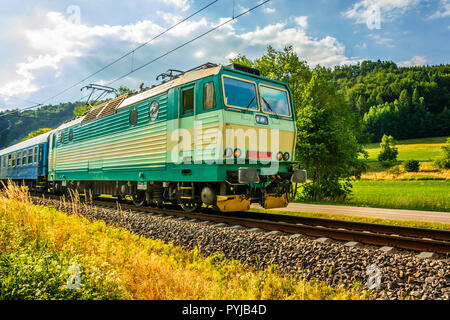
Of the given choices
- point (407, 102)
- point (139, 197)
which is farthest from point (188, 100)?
point (407, 102)

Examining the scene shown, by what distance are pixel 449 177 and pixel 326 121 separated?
31.8m

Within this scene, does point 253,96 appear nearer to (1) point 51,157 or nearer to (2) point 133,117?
(2) point 133,117

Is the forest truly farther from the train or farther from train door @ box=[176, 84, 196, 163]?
train door @ box=[176, 84, 196, 163]

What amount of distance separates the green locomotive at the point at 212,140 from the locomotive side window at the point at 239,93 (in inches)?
1.0

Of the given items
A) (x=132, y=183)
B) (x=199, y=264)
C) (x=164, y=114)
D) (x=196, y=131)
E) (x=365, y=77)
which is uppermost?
(x=365, y=77)

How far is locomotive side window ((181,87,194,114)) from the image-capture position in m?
8.04

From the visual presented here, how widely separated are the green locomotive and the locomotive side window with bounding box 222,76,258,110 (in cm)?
3

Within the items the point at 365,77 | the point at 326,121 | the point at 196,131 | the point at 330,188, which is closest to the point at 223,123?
the point at 196,131

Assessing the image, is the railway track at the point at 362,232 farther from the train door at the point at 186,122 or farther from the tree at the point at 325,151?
the tree at the point at 325,151

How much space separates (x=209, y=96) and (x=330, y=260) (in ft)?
15.4

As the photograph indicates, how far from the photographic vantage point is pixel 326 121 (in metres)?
14.0

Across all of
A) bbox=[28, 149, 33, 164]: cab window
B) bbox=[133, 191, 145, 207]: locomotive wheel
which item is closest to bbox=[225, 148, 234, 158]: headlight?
bbox=[133, 191, 145, 207]: locomotive wheel

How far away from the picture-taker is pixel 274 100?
8.66 metres
